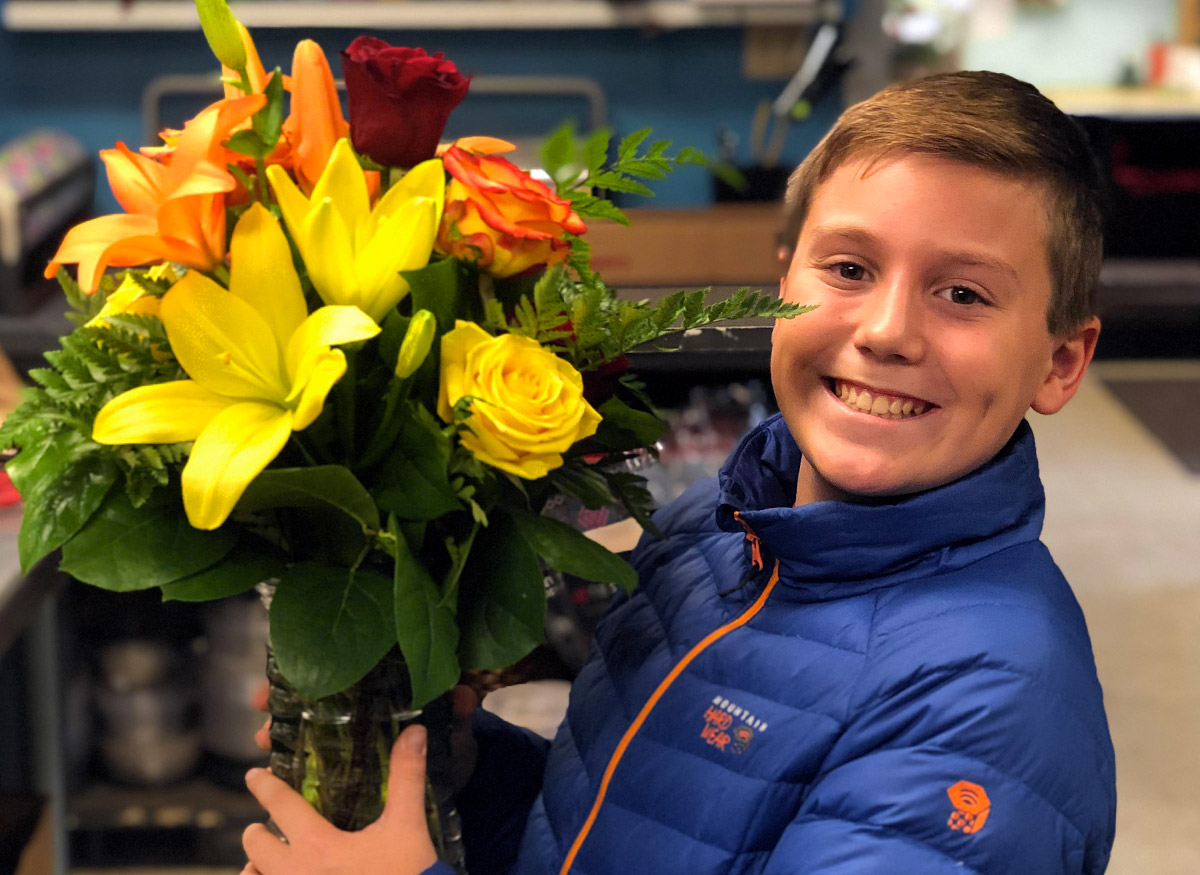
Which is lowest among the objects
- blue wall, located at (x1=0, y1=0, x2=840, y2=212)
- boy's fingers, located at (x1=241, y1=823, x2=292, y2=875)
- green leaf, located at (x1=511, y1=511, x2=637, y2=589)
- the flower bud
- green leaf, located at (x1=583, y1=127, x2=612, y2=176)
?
blue wall, located at (x1=0, y1=0, x2=840, y2=212)

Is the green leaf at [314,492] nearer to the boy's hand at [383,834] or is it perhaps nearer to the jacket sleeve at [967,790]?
the boy's hand at [383,834]

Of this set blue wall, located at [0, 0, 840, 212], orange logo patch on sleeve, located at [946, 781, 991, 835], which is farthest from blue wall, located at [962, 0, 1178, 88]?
orange logo patch on sleeve, located at [946, 781, 991, 835]

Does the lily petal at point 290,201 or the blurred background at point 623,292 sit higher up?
the lily petal at point 290,201

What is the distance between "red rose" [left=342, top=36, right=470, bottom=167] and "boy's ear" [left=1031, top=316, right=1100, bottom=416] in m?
0.44

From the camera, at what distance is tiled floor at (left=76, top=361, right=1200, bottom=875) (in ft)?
7.71

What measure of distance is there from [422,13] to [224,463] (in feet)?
8.34

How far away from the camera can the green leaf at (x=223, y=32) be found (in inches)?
27.9

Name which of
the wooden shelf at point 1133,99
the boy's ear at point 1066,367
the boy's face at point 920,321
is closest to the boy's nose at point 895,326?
the boy's face at point 920,321

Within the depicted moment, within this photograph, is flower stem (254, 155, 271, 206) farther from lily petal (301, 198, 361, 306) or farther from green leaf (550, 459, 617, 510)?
green leaf (550, 459, 617, 510)

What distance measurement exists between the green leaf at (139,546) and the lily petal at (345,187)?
0.19 metres

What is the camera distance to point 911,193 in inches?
32.7

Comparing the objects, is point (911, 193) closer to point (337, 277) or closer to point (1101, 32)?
point (337, 277)

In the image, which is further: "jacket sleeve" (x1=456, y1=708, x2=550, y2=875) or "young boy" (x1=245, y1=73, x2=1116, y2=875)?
"jacket sleeve" (x1=456, y1=708, x2=550, y2=875)

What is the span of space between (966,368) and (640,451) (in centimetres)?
21
